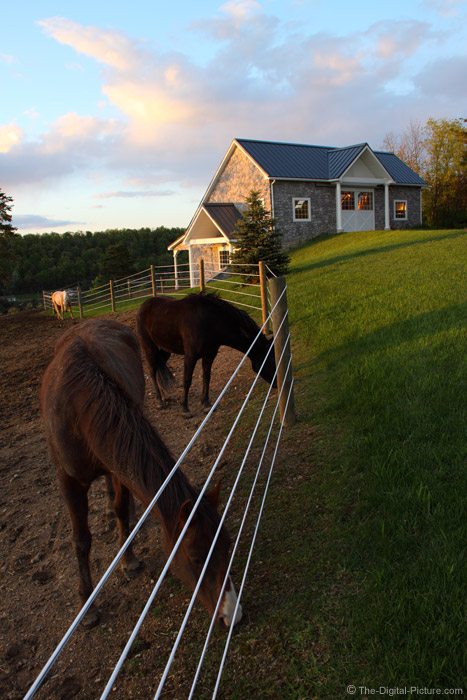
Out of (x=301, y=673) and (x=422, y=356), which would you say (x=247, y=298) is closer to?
(x=422, y=356)

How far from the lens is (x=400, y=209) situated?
85.4 feet

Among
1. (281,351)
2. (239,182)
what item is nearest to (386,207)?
(239,182)

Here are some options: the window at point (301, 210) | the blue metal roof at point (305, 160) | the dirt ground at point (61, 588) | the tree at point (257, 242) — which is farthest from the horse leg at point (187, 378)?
the window at point (301, 210)

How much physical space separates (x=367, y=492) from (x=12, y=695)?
222 cm

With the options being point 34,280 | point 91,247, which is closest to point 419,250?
point 34,280

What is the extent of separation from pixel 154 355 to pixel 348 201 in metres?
21.4

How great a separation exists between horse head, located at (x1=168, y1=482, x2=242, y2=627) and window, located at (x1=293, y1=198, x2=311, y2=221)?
74.5 feet

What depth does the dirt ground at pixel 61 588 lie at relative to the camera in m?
2.18

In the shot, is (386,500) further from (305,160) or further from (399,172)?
(399,172)

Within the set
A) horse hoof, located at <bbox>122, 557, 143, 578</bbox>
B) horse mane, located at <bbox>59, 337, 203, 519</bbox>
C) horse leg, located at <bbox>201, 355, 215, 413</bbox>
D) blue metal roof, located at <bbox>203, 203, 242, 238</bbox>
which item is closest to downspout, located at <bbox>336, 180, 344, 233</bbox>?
blue metal roof, located at <bbox>203, 203, 242, 238</bbox>

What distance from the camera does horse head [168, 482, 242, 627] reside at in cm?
189

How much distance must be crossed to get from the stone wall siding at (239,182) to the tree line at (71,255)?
1172 inches

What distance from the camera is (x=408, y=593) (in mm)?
2018

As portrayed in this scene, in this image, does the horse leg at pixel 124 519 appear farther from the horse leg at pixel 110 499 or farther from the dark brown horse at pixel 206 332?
the dark brown horse at pixel 206 332
